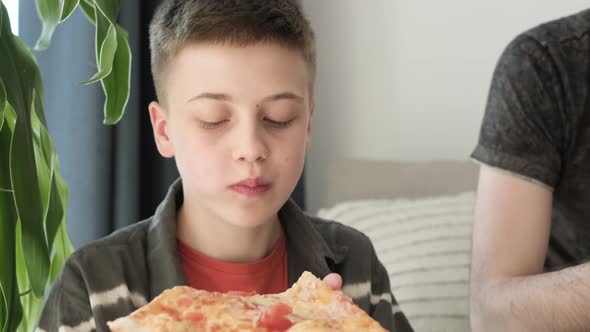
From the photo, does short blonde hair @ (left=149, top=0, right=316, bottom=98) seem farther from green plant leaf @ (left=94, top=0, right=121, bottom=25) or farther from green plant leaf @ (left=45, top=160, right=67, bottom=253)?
green plant leaf @ (left=45, top=160, right=67, bottom=253)

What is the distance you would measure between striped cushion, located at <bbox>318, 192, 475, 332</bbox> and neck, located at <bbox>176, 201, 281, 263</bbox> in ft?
2.22

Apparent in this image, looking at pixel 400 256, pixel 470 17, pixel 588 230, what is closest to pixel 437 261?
pixel 400 256

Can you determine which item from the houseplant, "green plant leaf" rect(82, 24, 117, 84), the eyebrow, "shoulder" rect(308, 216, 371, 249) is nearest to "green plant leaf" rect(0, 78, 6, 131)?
the houseplant

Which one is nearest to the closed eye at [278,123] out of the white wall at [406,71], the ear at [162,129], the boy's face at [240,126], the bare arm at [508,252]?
the boy's face at [240,126]

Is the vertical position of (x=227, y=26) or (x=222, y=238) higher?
(x=227, y=26)

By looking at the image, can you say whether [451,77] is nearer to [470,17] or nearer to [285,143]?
[470,17]

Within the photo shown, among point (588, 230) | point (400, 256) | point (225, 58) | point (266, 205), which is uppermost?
point (225, 58)

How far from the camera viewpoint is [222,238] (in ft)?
3.18

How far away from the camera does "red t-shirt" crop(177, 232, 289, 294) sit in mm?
947

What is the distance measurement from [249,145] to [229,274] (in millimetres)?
238

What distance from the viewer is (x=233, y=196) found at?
2.68ft

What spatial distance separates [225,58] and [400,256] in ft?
2.98

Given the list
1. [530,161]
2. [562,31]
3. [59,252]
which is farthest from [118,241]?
[562,31]

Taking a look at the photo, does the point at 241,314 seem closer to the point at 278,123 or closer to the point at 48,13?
the point at 278,123
